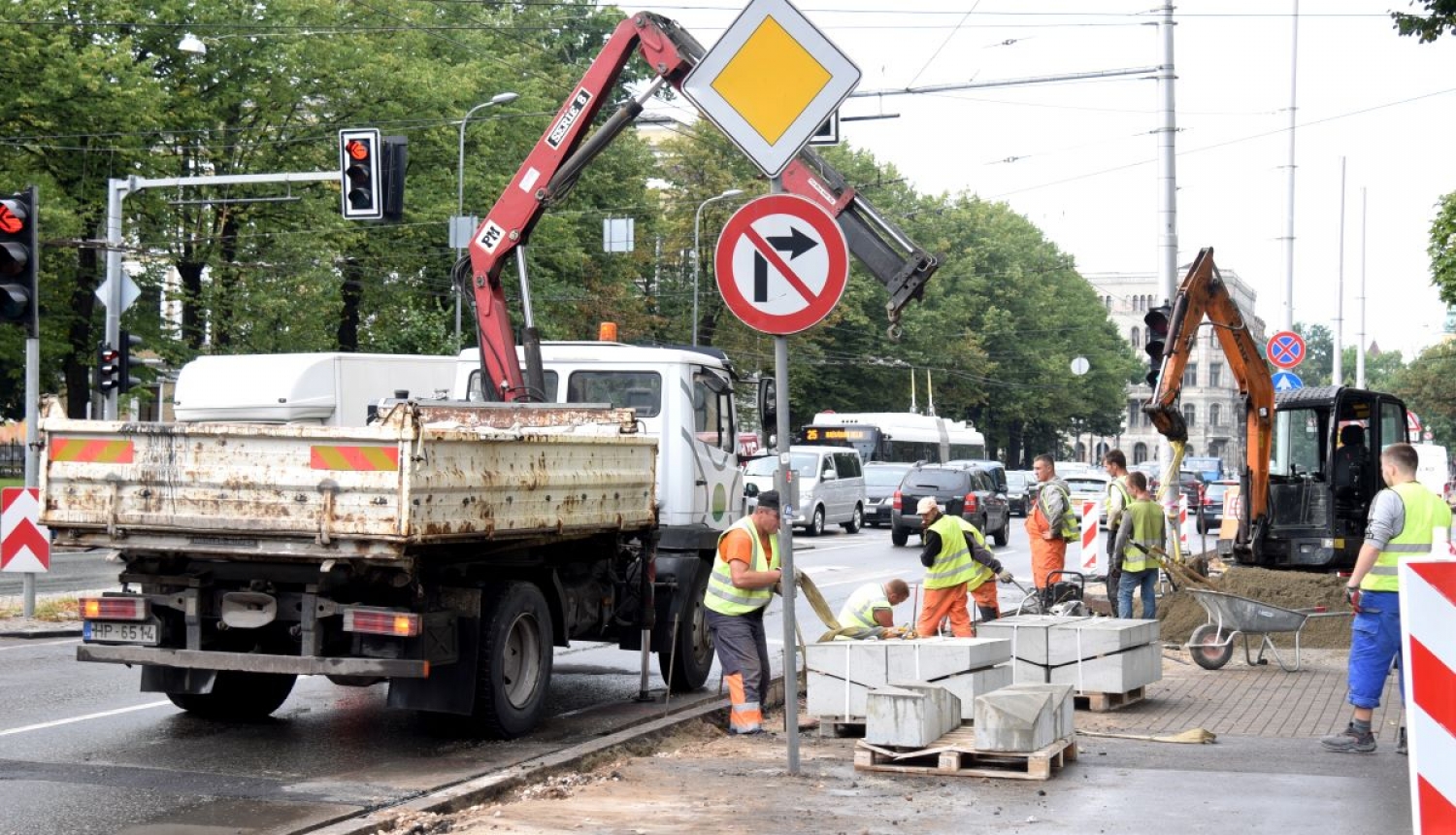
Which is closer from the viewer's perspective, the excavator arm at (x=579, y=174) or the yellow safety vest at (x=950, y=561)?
the yellow safety vest at (x=950, y=561)

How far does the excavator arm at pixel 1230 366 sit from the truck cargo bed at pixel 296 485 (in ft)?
28.2

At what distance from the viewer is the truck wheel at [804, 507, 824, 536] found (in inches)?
1529

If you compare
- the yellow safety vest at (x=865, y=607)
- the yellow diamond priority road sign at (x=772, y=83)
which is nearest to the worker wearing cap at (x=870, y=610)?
the yellow safety vest at (x=865, y=607)

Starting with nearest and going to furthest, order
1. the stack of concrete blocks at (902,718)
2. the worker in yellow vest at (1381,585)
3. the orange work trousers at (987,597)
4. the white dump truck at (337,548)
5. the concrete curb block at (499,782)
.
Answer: the concrete curb block at (499,782), the stack of concrete blocks at (902,718), the white dump truck at (337,548), the worker in yellow vest at (1381,585), the orange work trousers at (987,597)

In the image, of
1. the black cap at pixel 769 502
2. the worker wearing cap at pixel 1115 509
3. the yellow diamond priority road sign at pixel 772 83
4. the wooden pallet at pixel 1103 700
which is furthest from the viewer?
the worker wearing cap at pixel 1115 509

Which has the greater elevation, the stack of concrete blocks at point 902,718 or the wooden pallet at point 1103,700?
the stack of concrete blocks at point 902,718

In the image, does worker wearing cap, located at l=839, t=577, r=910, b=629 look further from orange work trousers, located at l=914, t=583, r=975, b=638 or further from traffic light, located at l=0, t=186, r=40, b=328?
traffic light, located at l=0, t=186, r=40, b=328

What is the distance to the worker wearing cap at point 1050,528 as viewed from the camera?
17172 millimetres

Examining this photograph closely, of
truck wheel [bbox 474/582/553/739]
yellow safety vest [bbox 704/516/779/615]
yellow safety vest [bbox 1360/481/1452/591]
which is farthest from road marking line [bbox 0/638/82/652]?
yellow safety vest [bbox 1360/481/1452/591]

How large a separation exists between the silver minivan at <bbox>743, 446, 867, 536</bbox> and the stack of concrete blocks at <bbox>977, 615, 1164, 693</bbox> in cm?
2356

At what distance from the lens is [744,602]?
35.6ft

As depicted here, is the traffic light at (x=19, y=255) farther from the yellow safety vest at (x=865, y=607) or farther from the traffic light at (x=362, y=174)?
the yellow safety vest at (x=865, y=607)

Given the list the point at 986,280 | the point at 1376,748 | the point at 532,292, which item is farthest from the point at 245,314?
the point at 986,280

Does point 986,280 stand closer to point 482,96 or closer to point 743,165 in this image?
point 743,165
